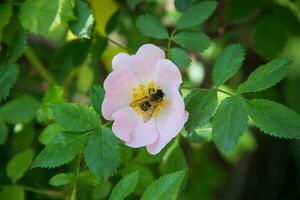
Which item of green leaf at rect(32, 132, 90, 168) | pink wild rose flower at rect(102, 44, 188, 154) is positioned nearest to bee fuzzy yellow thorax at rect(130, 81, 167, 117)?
pink wild rose flower at rect(102, 44, 188, 154)

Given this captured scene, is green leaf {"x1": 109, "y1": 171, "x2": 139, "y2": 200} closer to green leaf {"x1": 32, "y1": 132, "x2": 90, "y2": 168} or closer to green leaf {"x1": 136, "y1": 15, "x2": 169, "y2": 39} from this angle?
green leaf {"x1": 32, "y1": 132, "x2": 90, "y2": 168}

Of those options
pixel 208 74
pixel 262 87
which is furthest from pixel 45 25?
pixel 208 74

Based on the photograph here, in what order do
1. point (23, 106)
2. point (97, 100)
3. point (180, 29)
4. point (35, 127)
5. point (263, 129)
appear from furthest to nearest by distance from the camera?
point (35, 127)
point (23, 106)
point (180, 29)
point (97, 100)
point (263, 129)

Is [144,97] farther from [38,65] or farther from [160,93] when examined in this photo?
[38,65]

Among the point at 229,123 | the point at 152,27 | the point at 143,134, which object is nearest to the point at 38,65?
the point at 152,27

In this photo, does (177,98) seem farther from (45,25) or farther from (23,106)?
(23,106)
